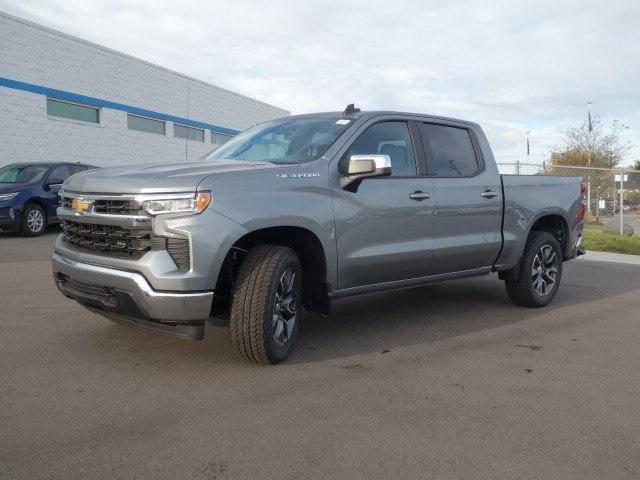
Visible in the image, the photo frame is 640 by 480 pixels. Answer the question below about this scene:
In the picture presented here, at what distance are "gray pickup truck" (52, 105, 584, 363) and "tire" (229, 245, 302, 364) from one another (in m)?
0.01

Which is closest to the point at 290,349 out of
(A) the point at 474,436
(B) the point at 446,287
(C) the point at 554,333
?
(A) the point at 474,436

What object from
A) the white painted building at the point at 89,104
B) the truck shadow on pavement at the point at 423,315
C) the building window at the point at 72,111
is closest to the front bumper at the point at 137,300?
the truck shadow on pavement at the point at 423,315

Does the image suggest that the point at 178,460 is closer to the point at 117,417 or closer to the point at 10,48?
the point at 117,417

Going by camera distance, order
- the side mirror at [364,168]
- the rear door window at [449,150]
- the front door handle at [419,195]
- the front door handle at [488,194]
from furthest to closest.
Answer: the front door handle at [488,194], the rear door window at [449,150], the front door handle at [419,195], the side mirror at [364,168]

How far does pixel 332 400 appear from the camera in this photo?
361 cm

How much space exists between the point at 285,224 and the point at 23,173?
1060 centimetres

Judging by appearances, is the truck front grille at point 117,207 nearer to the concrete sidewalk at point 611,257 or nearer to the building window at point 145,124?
the concrete sidewalk at point 611,257

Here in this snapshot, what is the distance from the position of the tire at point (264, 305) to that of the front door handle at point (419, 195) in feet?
4.23

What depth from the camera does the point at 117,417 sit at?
3.29 metres

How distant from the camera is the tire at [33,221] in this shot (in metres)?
12.2

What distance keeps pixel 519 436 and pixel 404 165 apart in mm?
2617

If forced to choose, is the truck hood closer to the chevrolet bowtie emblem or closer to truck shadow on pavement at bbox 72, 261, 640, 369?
the chevrolet bowtie emblem

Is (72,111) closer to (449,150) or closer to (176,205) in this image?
(449,150)

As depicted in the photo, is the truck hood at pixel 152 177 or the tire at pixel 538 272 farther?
the tire at pixel 538 272
